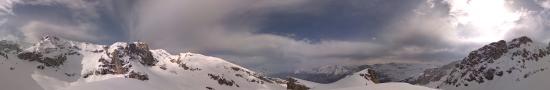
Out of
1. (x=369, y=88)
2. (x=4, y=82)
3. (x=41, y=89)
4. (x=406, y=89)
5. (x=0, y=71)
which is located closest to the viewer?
(x=406, y=89)

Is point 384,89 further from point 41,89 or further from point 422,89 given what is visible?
point 41,89

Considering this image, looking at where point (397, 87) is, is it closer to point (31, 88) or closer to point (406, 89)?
point (406, 89)

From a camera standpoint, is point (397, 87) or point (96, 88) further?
point (96, 88)

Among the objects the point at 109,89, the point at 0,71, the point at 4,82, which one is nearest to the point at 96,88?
the point at 109,89

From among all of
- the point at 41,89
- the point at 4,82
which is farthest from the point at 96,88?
the point at 4,82

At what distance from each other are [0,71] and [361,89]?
137624 mm

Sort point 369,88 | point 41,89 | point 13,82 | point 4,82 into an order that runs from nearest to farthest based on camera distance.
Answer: point 369,88 < point 4,82 < point 13,82 < point 41,89

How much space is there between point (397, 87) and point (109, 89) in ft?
462

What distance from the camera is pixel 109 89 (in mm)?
196375

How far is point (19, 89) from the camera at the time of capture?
158125 millimetres

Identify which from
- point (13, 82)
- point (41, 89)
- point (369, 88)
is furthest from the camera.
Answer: point (41, 89)

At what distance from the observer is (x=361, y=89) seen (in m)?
80.9

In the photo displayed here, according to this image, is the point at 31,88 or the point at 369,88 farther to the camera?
the point at 31,88

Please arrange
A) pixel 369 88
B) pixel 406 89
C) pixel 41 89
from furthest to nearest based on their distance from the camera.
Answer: pixel 41 89, pixel 369 88, pixel 406 89
